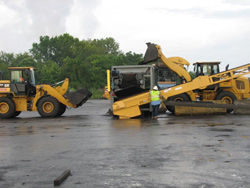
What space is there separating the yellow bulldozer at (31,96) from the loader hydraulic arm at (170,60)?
13.3ft

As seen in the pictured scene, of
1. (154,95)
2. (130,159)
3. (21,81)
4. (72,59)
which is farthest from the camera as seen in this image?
(72,59)

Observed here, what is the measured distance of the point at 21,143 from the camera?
9375 millimetres

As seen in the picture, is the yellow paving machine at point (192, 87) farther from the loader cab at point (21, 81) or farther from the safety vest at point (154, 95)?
the loader cab at point (21, 81)

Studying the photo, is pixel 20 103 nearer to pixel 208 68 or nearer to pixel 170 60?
pixel 170 60

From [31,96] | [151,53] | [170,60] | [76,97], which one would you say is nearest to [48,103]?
[31,96]

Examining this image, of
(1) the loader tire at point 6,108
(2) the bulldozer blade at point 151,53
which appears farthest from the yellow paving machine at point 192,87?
(1) the loader tire at point 6,108

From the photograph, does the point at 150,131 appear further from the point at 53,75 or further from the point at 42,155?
the point at 53,75

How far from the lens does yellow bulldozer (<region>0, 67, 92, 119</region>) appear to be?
711 inches

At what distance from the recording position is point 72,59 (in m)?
66.3

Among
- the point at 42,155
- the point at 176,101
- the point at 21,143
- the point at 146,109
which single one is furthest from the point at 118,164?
the point at 176,101

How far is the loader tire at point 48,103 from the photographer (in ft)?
58.9

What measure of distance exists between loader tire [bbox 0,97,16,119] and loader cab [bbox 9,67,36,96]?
0.63 meters

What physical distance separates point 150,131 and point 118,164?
4.82 meters

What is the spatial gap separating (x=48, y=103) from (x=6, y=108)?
2.35m
